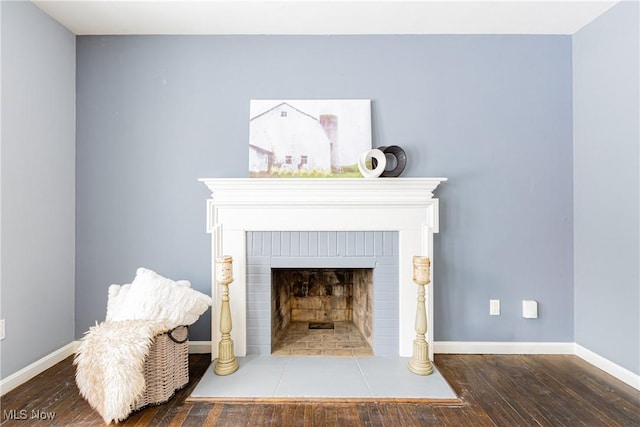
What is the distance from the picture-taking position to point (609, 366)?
2252 millimetres

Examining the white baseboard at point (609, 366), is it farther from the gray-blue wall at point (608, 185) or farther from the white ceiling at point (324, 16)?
the white ceiling at point (324, 16)

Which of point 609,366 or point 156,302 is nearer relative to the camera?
point 156,302

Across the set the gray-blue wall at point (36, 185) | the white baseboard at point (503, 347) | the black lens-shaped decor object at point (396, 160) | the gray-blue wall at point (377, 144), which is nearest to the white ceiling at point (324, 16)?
the gray-blue wall at point (377, 144)

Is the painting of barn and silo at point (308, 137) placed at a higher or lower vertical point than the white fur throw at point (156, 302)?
higher

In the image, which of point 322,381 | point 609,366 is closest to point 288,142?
point 322,381

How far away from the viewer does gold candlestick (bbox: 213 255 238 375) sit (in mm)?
2150

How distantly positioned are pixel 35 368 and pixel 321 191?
2.20m

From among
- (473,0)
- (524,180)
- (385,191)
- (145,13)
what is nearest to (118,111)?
(145,13)

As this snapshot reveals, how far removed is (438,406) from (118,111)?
2.92m

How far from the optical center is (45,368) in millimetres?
2281

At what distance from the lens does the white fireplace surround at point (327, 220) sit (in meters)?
2.39

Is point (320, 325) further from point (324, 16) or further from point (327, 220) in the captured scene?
point (324, 16)

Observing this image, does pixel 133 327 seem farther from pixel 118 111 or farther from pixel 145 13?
pixel 145 13

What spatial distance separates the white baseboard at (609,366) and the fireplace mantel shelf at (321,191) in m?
1.59
